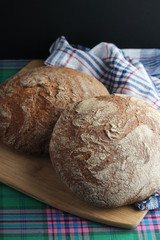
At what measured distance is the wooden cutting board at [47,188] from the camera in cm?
160

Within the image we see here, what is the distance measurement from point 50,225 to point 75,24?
1207 mm

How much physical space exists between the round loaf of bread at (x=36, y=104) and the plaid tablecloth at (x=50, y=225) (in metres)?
0.23

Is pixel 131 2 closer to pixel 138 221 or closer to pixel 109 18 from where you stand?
pixel 109 18

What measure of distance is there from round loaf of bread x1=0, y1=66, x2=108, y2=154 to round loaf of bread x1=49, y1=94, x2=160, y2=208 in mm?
133

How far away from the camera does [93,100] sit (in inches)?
67.3

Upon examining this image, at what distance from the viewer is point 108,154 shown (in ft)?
5.05

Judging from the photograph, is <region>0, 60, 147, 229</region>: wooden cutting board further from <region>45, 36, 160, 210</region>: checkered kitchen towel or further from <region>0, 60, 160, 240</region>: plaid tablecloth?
<region>45, 36, 160, 210</region>: checkered kitchen towel

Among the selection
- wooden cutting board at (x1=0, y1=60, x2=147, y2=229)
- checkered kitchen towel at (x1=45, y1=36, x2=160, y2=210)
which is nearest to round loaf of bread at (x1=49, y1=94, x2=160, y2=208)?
wooden cutting board at (x1=0, y1=60, x2=147, y2=229)

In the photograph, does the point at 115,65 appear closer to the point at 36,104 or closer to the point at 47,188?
the point at 36,104

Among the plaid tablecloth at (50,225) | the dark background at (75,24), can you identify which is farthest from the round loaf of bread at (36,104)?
the dark background at (75,24)

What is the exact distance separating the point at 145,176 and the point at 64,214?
14.1 inches

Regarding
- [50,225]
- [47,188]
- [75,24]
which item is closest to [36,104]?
[47,188]

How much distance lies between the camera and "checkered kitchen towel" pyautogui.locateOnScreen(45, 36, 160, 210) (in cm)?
211

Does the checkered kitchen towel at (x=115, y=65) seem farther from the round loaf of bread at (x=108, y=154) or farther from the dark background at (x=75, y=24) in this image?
the round loaf of bread at (x=108, y=154)
